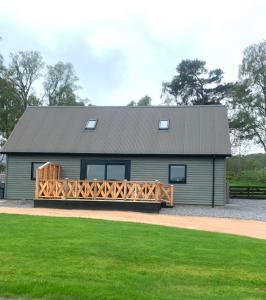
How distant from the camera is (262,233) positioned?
43.2ft

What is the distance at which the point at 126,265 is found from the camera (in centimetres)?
735

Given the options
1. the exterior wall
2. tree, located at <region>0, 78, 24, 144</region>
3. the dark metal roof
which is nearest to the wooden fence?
the dark metal roof

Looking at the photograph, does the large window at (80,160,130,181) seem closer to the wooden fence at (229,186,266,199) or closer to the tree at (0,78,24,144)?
the wooden fence at (229,186,266,199)

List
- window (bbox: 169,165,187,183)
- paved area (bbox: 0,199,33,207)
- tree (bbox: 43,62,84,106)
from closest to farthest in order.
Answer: paved area (bbox: 0,199,33,207) → window (bbox: 169,165,187,183) → tree (bbox: 43,62,84,106)

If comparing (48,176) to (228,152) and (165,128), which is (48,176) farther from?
(228,152)

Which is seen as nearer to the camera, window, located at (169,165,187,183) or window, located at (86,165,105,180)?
window, located at (169,165,187,183)

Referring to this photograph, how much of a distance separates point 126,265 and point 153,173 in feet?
49.6

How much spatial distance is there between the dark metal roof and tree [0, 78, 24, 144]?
57.3 ft

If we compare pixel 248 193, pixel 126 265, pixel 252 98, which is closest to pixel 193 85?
pixel 252 98

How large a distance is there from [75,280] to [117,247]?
2.71 meters

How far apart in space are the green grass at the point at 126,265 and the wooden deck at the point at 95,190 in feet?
28.6

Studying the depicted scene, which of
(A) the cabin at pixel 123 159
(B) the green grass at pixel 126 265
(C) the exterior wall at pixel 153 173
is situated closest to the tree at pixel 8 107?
(A) the cabin at pixel 123 159

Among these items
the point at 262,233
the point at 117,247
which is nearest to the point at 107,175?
the point at 262,233

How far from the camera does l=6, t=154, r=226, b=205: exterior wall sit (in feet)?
72.1
